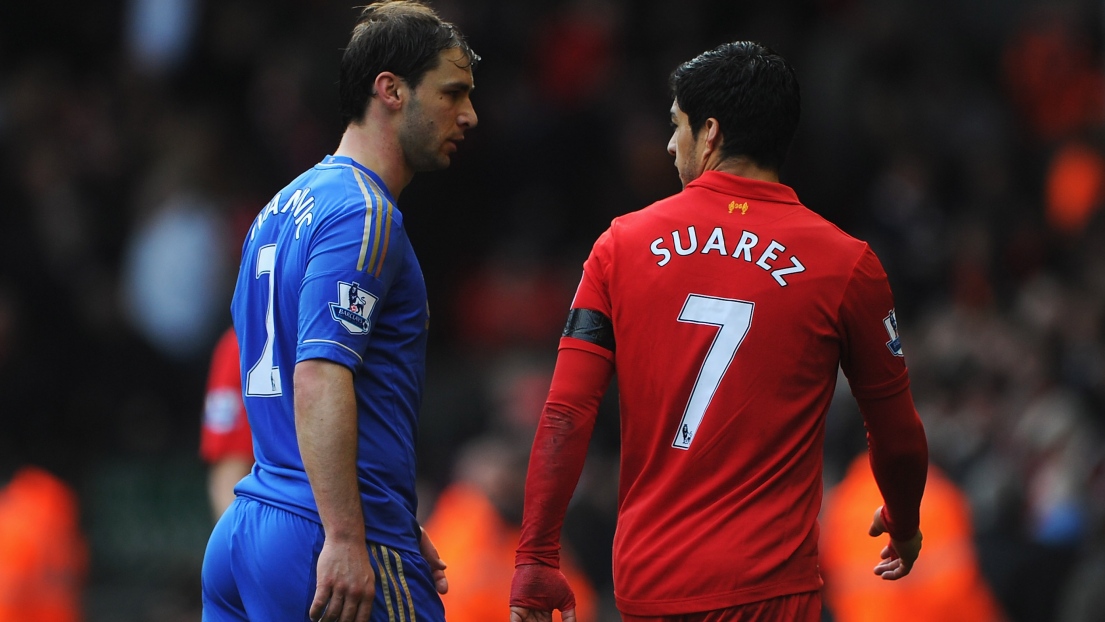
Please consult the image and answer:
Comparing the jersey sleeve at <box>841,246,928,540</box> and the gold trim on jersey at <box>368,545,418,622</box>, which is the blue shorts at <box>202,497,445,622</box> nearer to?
the gold trim on jersey at <box>368,545,418,622</box>

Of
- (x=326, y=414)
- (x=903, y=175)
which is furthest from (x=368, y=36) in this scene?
(x=903, y=175)

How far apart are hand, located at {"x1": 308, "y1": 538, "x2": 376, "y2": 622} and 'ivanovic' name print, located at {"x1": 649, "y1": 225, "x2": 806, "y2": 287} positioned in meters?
1.14

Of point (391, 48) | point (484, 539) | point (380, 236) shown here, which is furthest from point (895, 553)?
point (484, 539)

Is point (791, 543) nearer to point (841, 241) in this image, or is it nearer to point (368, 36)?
point (841, 241)

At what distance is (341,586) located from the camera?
360 centimetres

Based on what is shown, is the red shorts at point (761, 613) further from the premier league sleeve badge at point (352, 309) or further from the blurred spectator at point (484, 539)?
the blurred spectator at point (484, 539)

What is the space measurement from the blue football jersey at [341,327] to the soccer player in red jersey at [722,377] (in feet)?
1.30

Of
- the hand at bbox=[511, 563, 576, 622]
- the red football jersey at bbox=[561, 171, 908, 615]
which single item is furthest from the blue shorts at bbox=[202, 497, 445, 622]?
the red football jersey at bbox=[561, 171, 908, 615]

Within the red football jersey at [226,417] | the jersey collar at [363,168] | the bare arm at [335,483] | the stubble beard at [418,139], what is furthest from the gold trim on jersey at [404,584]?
the red football jersey at [226,417]

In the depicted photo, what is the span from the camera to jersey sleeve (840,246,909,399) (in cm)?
387

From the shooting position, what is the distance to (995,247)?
11586mm

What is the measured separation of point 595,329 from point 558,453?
0.36 m

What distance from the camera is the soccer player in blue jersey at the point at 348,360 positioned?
144 inches

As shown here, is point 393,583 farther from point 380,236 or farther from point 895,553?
point 895,553
